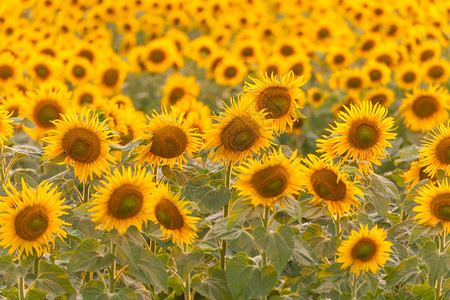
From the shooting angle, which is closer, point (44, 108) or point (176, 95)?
point (44, 108)

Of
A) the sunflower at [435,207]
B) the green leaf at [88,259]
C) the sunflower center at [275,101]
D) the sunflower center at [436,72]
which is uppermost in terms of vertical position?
the sunflower center at [436,72]

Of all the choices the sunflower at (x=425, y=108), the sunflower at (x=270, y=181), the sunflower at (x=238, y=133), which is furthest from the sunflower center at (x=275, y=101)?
the sunflower at (x=425, y=108)

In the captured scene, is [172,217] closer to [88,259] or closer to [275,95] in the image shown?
[88,259]

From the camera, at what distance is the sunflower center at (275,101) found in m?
3.17

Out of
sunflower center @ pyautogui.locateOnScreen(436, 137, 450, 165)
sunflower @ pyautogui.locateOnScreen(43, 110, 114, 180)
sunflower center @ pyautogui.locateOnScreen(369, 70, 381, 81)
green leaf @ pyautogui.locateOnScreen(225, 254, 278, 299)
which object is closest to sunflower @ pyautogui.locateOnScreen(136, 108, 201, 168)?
sunflower @ pyautogui.locateOnScreen(43, 110, 114, 180)

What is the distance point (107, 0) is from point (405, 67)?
5.40 m

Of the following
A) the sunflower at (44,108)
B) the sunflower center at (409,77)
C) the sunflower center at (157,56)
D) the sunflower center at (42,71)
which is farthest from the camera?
the sunflower center at (157,56)

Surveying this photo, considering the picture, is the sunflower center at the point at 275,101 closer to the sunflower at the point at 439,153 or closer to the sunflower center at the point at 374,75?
the sunflower at the point at 439,153

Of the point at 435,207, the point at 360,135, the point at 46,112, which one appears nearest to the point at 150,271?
the point at 360,135

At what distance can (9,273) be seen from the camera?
2803mm

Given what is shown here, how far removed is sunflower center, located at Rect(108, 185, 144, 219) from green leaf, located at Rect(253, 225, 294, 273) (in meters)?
0.51

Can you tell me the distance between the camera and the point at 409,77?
7035mm

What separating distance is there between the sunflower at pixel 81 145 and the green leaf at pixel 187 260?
2.02 feet

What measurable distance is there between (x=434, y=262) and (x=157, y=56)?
5.90m
